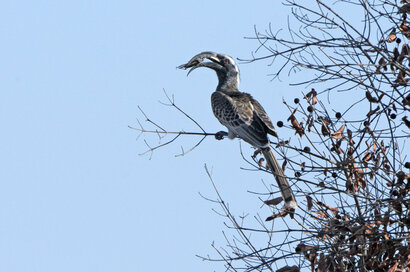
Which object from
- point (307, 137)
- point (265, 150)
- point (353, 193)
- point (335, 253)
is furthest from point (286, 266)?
point (265, 150)

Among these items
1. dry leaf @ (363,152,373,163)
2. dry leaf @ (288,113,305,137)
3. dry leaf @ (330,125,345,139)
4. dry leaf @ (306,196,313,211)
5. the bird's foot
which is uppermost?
the bird's foot

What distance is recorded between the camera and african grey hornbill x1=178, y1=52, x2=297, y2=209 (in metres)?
8.80

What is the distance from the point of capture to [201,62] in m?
9.72

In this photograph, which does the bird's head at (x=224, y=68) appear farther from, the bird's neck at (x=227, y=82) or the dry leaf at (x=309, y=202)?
the dry leaf at (x=309, y=202)

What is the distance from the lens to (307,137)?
6.62 meters

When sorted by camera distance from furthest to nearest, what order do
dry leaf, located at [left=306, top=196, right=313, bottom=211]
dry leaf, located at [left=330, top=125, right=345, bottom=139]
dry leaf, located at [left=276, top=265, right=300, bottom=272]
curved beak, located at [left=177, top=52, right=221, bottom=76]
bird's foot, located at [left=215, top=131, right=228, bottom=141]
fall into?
curved beak, located at [left=177, top=52, right=221, bottom=76] < bird's foot, located at [left=215, top=131, right=228, bottom=141] < dry leaf, located at [left=330, top=125, right=345, bottom=139] < dry leaf, located at [left=306, top=196, right=313, bottom=211] < dry leaf, located at [left=276, top=265, right=300, bottom=272]

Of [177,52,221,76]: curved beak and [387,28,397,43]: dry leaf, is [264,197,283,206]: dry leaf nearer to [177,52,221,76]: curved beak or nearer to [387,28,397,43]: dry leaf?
[387,28,397,43]: dry leaf

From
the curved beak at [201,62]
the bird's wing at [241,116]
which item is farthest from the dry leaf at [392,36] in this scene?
the curved beak at [201,62]

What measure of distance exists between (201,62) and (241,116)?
94cm

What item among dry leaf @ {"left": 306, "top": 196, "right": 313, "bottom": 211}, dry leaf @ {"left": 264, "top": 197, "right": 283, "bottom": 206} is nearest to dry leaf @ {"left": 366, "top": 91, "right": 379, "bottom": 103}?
dry leaf @ {"left": 306, "top": 196, "right": 313, "bottom": 211}

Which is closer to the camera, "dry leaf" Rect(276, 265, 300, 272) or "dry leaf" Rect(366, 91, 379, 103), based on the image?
"dry leaf" Rect(276, 265, 300, 272)

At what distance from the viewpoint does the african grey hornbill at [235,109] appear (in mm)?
8797

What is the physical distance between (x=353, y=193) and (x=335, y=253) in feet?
2.12

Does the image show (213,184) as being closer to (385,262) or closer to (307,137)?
(307,137)
